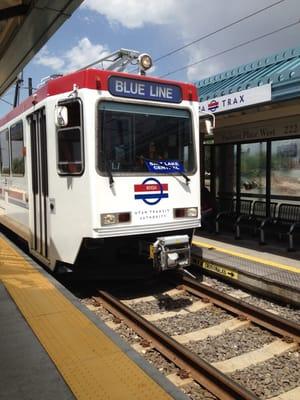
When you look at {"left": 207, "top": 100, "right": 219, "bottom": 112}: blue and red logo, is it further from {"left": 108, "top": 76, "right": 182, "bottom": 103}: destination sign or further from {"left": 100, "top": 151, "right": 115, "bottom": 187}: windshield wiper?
{"left": 100, "top": 151, "right": 115, "bottom": 187}: windshield wiper

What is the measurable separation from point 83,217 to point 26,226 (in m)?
2.47

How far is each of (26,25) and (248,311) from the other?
4.93 meters

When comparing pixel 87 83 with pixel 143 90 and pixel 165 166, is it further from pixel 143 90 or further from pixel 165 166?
pixel 165 166

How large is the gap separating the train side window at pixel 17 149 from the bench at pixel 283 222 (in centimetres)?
491

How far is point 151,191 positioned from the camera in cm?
645

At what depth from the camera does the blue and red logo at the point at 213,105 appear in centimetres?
980

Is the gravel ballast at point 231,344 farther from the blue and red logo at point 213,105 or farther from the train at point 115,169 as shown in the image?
the blue and red logo at point 213,105

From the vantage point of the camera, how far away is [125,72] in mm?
6293

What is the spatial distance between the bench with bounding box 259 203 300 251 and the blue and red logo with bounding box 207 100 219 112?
2.58 m

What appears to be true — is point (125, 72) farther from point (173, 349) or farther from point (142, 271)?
point (173, 349)

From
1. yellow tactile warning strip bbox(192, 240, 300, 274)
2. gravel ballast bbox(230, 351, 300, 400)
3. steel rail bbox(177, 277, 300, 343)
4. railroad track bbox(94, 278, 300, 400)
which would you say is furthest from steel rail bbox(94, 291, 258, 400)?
yellow tactile warning strip bbox(192, 240, 300, 274)

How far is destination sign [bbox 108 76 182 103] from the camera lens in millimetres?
6125

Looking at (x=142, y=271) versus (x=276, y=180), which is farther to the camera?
(x=276, y=180)

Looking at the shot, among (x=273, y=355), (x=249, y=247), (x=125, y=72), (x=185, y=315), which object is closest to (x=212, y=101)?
(x=249, y=247)
